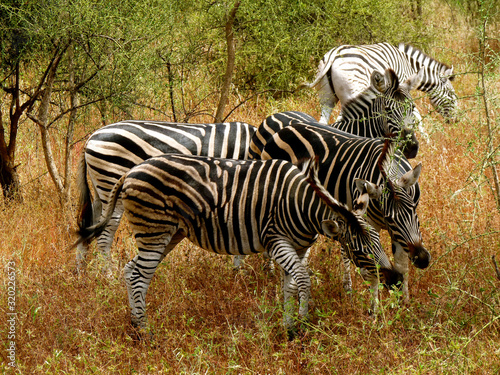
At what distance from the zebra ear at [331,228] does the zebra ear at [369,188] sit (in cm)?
41

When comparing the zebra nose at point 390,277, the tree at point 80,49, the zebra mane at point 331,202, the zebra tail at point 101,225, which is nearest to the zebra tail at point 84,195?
the tree at point 80,49

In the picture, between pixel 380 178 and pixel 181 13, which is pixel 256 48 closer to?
pixel 181 13

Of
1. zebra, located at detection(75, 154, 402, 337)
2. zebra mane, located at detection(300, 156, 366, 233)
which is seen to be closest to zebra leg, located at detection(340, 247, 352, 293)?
zebra, located at detection(75, 154, 402, 337)

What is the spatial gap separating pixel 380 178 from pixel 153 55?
392cm

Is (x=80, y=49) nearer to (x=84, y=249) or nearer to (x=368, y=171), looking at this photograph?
(x=84, y=249)

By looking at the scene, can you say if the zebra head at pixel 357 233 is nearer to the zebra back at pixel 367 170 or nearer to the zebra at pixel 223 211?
the zebra at pixel 223 211

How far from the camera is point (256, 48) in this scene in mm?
11008

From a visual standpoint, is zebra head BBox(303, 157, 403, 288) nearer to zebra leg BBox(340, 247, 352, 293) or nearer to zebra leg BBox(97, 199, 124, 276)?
zebra leg BBox(340, 247, 352, 293)

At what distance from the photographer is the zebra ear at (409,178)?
457 cm

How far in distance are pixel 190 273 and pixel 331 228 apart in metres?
1.86

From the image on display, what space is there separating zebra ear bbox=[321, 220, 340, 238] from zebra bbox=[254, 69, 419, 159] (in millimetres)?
1770

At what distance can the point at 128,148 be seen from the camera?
588 centimetres

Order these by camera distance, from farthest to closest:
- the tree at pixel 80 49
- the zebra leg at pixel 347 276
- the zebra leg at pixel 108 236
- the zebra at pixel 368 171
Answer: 1. the tree at pixel 80 49
2. the zebra leg at pixel 108 236
3. the zebra leg at pixel 347 276
4. the zebra at pixel 368 171

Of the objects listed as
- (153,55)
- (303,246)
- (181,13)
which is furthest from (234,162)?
(181,13)
